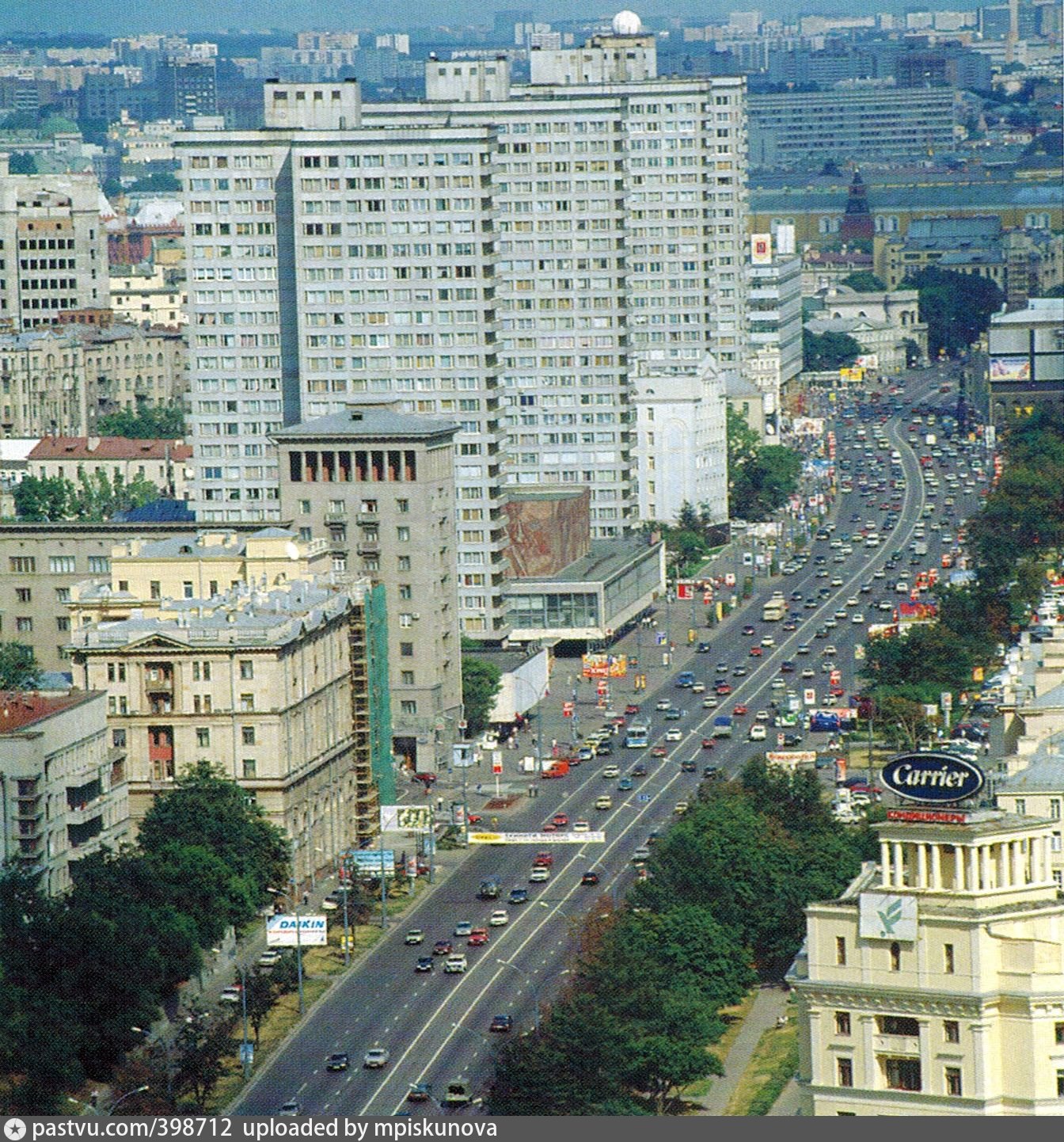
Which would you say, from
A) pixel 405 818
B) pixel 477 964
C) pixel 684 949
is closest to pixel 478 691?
pixel 405 818

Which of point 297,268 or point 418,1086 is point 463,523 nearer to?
point 297,268

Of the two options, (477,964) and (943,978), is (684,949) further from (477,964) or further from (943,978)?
(943,978)

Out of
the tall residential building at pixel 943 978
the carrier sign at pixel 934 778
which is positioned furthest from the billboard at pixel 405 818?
the carrier sign at pixel 934 778

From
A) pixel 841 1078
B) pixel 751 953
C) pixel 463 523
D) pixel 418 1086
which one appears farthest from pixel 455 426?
pixel 841 1078

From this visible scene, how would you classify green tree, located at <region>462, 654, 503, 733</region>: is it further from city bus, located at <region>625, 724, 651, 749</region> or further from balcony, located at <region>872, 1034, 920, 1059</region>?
balcony, located at <region>872, 1034, 920, 1059</region>

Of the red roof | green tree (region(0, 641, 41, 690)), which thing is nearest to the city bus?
green tree (region(0, 641, 41, 690))

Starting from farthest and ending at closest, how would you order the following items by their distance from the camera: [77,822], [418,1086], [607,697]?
[607,697] → [77,822] → [418,1086]
